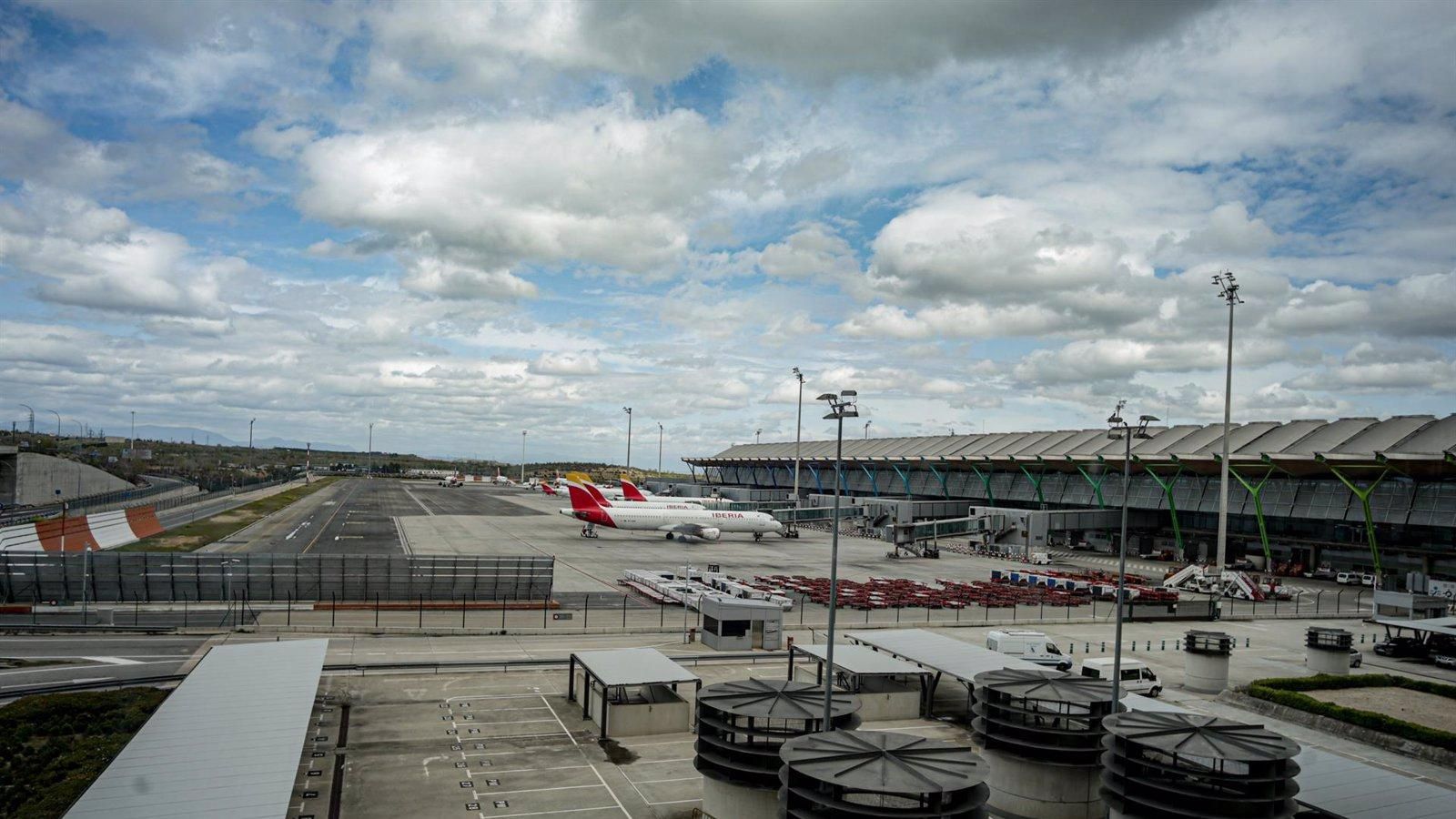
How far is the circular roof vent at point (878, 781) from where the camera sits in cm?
1595

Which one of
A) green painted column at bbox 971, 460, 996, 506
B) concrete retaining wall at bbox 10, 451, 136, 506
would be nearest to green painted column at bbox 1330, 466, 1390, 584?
green painted column at bbox 971, 460, 996, 506

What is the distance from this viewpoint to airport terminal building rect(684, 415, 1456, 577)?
82.9 m

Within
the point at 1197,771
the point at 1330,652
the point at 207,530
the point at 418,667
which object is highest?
the point at 1197,771

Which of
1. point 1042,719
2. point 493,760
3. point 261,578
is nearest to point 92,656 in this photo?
point 261,578

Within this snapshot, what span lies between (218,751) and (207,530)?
259 ft

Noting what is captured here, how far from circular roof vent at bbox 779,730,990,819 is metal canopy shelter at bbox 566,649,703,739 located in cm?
1215

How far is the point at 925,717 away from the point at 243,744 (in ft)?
76.1

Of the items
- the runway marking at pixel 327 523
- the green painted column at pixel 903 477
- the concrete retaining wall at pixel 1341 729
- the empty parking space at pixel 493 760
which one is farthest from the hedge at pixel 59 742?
the green painted column at pixel 903 477

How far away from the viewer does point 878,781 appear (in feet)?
53.4

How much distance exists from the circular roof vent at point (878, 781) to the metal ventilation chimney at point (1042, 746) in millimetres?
5910

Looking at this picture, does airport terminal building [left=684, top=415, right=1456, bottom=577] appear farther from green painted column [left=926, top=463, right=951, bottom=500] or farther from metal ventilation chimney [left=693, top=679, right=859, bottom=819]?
metal ventilation chimney [left=693, top=679, right=859, bottom=819]

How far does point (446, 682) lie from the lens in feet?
119

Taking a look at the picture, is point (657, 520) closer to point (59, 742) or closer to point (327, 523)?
point (327, 523)

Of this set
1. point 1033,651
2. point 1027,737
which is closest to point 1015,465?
point 1033,651
